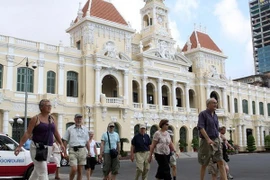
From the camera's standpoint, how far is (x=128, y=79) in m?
35.3

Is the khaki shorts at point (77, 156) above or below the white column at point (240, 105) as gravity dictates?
below

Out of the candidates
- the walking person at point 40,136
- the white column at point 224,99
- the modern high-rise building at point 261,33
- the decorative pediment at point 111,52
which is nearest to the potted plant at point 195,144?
the white column at point 224,99

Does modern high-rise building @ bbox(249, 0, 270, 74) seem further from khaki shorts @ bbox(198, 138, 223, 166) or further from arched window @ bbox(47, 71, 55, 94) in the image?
khaki shorts @ bbox(198, 138, 223, 166)

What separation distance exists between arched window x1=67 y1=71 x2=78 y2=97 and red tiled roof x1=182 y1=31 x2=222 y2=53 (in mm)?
17989

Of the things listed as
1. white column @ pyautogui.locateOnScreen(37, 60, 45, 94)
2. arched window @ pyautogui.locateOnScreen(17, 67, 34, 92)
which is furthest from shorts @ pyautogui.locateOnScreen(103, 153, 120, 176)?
white column @ pyautogui.locateOnScreen(37, 60, 45, 94)

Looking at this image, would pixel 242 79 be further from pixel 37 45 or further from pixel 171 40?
pixel 37 45

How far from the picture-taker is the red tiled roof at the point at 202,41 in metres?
45.5

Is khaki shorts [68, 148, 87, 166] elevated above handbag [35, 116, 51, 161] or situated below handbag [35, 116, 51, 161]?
below

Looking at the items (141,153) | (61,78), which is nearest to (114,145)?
(141,153)

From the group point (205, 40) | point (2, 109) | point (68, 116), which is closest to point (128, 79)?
point (68, 116)

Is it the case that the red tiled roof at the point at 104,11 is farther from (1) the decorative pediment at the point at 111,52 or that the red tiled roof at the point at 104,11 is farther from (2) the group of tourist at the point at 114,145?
(2) the group of tourist at the point at 114,145

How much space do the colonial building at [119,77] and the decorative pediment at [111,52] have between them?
0.33 ft

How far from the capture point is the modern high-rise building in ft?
342

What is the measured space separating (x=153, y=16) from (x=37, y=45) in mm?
15925
